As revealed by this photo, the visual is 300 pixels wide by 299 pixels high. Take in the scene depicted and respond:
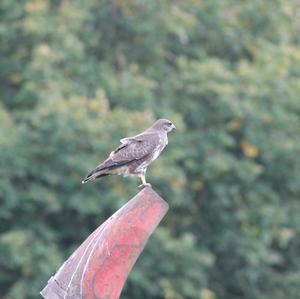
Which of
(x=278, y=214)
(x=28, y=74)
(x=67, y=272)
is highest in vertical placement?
(x=67, y=272)

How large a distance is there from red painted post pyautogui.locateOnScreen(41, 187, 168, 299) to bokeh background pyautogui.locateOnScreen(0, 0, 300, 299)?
338 inches

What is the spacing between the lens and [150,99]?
16.0 m

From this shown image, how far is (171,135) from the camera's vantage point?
15555 millimetres

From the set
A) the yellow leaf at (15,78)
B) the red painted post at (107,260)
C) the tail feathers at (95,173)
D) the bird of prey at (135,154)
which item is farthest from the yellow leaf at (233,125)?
the red painted post at (107,260)

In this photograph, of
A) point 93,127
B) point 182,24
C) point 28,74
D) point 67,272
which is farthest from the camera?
point 182,24

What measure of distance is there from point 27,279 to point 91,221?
4.79 feet

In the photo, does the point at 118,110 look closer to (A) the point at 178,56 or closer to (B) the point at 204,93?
(B) the point at 204,93

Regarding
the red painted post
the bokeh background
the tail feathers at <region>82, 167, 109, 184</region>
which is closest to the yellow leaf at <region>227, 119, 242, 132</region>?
the bokeh background

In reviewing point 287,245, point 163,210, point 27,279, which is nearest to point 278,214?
point 287,245

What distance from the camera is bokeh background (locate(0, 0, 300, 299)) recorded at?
48.3 ft

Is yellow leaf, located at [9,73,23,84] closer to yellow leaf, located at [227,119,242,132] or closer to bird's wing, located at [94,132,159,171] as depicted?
yellow leaf, located at [227,119,242,132]

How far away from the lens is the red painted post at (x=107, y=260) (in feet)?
18.0

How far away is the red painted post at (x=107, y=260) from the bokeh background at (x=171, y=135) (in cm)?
860

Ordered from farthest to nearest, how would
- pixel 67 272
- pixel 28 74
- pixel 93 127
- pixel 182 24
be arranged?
pixel 182 24, pixel 28 74, pixel 93 127, pixel 67 272
